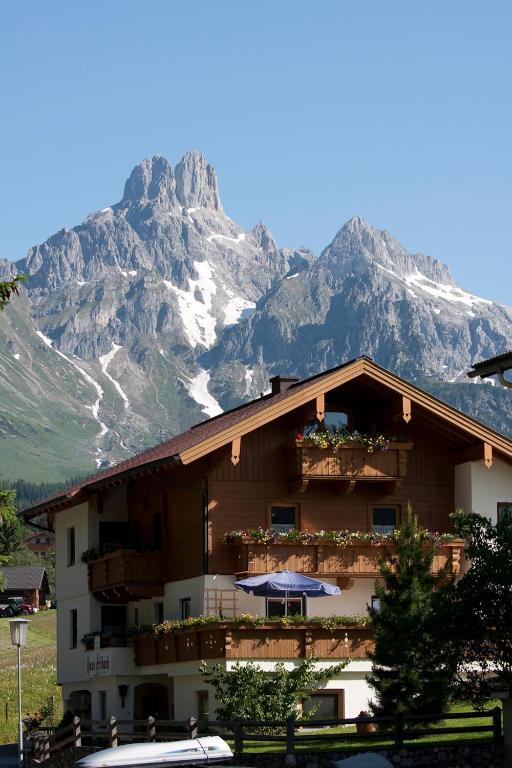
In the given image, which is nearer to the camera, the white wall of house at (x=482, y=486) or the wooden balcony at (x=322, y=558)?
the wooden balcony at (x=322, y=558)

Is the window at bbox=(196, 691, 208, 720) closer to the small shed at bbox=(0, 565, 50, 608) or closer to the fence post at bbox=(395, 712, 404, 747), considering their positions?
the fence post at bbox=(395, 712, 404, 747)

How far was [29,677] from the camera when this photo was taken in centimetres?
7988

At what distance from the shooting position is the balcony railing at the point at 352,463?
4638 cm

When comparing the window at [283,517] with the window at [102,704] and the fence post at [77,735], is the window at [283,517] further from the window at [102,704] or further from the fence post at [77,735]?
the window at [102,704]

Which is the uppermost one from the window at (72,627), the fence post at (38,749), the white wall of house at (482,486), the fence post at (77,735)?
the white wall of house at (482,486)

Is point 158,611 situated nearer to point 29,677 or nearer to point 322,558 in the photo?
point 322,558

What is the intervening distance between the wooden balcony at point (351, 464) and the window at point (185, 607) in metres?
5.20

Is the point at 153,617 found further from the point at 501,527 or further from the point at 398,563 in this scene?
the point at 501,527

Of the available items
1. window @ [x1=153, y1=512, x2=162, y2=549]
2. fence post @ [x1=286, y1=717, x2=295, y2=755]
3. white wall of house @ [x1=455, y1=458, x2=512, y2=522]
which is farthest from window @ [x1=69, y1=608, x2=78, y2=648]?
fence post @ [x1=286, y1=717, x2=295, y2=755]

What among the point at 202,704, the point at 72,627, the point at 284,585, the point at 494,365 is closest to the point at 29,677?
the point at 72,627

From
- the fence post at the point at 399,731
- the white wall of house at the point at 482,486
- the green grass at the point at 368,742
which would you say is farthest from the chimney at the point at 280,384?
the fence post at the point at 399,731

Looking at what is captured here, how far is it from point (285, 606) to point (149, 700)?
660 cm

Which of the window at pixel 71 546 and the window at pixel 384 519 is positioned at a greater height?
the window at pixel 384 519

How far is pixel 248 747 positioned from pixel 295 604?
9309mm
